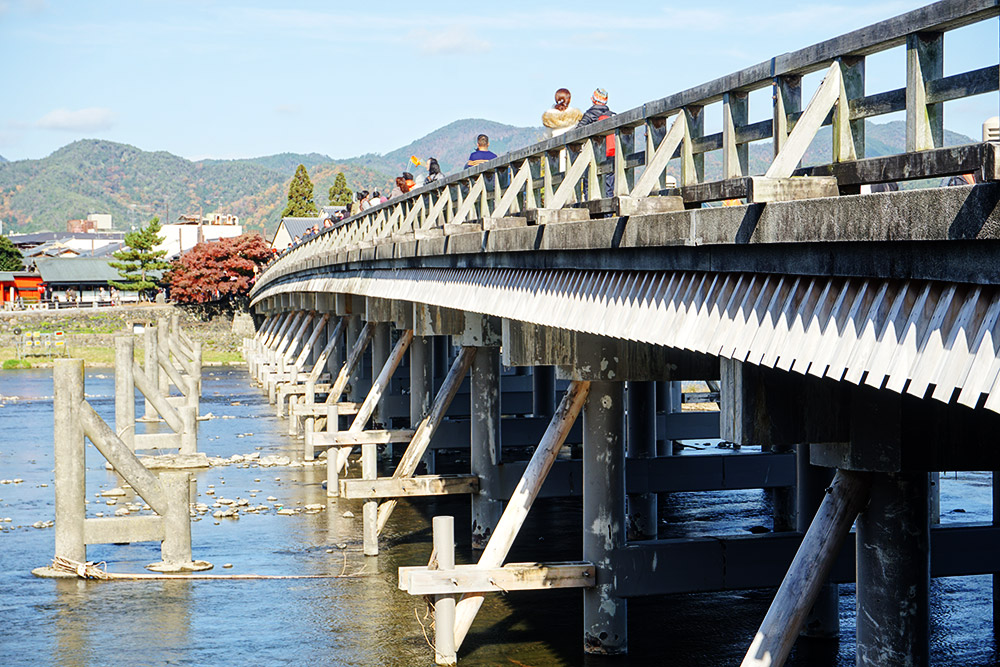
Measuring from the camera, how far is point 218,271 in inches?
3012

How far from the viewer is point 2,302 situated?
88.9 meters

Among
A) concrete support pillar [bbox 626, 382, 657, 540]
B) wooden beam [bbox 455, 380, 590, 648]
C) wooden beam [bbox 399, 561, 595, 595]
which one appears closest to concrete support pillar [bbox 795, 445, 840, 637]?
wooden beam [bbox 455, 380, 590, 648]

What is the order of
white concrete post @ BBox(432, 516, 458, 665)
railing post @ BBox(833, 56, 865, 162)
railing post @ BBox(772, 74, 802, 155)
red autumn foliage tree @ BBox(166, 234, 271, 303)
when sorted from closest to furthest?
railing post @ BBox(833, 56, 865, 162) → railing post @ BBox(772, 74, 802, 155) → white concrete post @ BBox(432, 516, 458, 665) → red autumn foliage tree @ BBox(166, 234, 271, 303)

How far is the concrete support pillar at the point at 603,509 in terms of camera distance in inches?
429

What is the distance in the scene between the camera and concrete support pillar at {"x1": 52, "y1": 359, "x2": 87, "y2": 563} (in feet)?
48.5

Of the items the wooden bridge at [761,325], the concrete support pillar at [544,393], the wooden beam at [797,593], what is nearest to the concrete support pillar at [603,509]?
the wooden bridge at [761,325]

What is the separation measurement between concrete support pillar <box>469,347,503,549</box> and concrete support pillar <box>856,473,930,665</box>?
8474mm

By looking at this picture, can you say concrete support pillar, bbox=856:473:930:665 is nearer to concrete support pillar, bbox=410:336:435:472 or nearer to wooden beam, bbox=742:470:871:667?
wooden beam, bbox=742:470:871:667

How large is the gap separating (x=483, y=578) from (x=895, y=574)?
4109 millimetres

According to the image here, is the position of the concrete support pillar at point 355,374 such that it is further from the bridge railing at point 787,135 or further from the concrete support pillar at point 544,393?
the bridge railing at point 787,135

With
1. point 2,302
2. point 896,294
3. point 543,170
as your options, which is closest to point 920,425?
point 896,294

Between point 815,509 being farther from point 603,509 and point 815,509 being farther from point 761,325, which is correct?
point 761,325

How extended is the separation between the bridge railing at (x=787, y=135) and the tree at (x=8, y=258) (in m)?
88.6

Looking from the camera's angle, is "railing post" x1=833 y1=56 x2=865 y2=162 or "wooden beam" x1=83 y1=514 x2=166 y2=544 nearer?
"railing post" x1=833 y1=56 x2=865 y2=162
